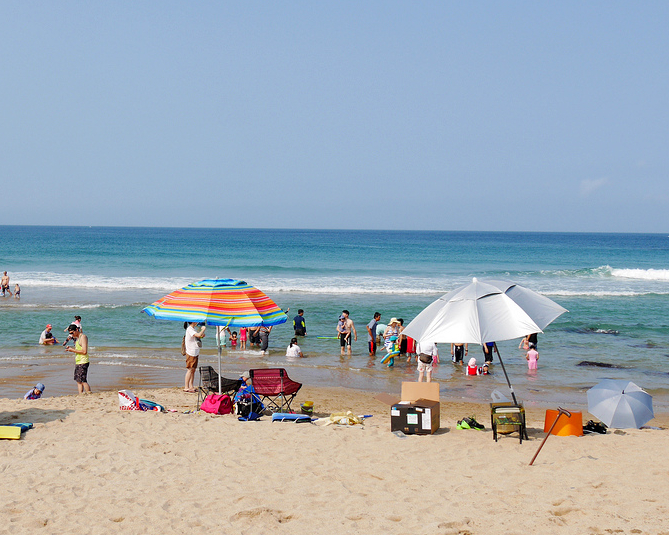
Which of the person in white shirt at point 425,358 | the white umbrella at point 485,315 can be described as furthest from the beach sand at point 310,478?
the person in white shirt at point 425,358

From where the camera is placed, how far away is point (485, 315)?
7.45 meters

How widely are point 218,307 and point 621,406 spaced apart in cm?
616

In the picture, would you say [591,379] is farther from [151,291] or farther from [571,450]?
[151,291]

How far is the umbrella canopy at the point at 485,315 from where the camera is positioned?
23.6 feet

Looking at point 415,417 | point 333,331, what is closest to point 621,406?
point 415,417

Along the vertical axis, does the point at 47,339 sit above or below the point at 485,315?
below

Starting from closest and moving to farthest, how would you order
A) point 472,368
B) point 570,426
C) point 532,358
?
1. point 570,426
2. point 472,368
3. point 532,358

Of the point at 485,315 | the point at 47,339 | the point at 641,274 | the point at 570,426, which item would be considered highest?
the point at 485,315

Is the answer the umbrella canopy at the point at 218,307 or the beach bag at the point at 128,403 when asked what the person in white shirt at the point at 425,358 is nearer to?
the umbrella canopy at the point at 218,307

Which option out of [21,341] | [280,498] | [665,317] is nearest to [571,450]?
[280,498]

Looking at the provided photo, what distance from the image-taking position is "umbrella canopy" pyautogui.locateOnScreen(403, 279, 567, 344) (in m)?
7.18

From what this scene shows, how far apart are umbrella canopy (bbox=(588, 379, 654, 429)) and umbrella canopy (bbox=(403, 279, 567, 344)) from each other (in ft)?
6.29

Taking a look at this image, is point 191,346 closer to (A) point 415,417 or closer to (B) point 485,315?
(A) point 415,417

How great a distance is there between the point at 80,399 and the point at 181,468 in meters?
4.84
